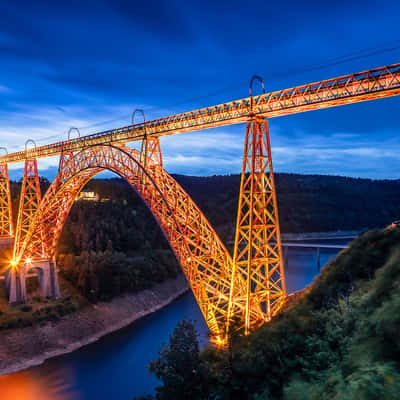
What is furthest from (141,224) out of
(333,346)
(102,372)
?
(333,346)

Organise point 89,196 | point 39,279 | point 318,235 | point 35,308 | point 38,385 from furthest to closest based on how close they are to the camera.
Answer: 1. point 89,196
2. point 318,235
3. point 39,279
4. point 35,308
5. point 38,385

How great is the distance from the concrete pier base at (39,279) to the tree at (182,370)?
1870 centimetres

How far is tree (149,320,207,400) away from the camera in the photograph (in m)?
8.16

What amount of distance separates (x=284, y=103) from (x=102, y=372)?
16281 millimetres

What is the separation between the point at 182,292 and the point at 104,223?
1530 cm

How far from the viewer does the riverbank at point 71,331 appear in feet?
64.7

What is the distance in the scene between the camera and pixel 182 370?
8398 mm

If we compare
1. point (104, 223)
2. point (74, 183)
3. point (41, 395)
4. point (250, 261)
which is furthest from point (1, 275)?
point (250, 261)

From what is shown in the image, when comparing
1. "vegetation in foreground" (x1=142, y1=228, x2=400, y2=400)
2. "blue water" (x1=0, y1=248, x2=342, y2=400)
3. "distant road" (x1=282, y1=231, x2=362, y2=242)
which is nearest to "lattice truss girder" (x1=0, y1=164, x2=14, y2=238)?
"blue water" (x1=0, y1=248, x2=342, y2=400)

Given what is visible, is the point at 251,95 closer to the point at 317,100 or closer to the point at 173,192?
the point at 317,100

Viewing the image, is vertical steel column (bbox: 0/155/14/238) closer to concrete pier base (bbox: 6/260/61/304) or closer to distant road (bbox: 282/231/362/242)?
concrete pier base (bbox: 6/260/61/304)

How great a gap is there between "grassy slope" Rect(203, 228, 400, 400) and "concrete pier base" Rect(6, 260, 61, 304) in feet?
61.6

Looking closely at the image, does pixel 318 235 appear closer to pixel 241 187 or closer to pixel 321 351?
pixel 241 187

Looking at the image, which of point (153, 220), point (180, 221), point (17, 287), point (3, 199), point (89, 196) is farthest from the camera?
point (153, 220)
